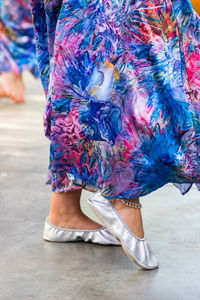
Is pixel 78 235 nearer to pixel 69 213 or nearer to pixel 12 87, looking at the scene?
pixel 69 213

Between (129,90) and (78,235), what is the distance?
1.73 ft

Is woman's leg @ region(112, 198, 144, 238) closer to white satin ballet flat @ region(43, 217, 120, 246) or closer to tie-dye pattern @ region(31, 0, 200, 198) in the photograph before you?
tie-dye pattern @ region(31, 0, 200, 198)

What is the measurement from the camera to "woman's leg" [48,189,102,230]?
214cm

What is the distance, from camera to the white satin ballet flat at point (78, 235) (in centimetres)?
212

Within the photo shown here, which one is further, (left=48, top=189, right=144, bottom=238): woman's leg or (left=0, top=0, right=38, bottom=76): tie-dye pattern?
(left=0, top=0, right=38, bottom=76): tie-dye pattern

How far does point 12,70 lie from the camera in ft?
15.2

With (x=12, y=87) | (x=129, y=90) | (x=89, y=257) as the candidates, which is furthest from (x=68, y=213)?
(x=12, y=87)

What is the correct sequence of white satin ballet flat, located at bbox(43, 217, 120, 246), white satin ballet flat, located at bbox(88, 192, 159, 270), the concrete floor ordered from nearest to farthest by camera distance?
the concrete floor, white satin ballet flat, located at bbox(88, 192, 159, 270), white satin ballet flat, located at bbox(43, 217, 120, 246)

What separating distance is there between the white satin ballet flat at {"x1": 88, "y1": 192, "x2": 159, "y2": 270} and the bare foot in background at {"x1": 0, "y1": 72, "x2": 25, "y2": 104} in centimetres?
281

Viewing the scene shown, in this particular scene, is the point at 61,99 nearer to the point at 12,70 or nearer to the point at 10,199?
the point at 10,199

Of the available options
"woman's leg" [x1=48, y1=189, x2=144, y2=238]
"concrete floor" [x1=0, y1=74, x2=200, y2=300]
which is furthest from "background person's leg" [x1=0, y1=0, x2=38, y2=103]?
"woman's leg" [x1=48, y1=189, x2=144, y2=238]

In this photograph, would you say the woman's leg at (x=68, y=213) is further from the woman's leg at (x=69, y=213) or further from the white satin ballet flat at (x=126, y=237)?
the white satin ballet flat at (x=126, y=237)

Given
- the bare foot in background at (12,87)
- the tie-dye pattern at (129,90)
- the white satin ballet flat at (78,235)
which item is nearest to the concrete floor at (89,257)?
the white satin ballet flat at (78,235)

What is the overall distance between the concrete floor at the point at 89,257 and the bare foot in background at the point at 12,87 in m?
1.84
